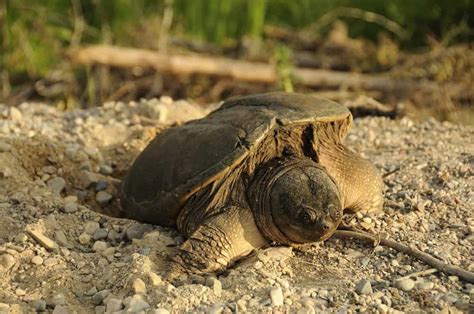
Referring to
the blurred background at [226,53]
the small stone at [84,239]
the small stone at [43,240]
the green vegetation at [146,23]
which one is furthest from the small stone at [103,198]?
the green vegetation at [146,23]

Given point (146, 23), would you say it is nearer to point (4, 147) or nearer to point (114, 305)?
point (4, 147)

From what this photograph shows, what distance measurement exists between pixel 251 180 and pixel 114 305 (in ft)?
2.79

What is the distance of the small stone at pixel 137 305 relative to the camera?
2461mm

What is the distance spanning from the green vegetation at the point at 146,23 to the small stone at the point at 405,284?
4.68 meters

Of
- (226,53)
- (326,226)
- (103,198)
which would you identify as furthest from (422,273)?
(226,53)

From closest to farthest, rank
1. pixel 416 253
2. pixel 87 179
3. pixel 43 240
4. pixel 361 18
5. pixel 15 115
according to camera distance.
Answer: pixel 416 253 → pixel 43 240 → pixel 87 179 → pixel 15 115 → pixel 361 18

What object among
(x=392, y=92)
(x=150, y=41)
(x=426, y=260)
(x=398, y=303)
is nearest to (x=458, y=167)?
(x=426, y=260)

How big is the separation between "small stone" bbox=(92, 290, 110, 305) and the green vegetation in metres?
4.28

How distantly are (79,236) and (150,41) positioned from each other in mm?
4047

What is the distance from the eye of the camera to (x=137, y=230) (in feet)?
10.6

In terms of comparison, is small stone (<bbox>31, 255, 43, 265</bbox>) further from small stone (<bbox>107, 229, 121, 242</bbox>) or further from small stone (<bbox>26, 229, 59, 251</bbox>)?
small stone (<bbox>107, 229, 121, 242</bbox>)

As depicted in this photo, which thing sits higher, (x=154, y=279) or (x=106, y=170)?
(x=154, y=279)

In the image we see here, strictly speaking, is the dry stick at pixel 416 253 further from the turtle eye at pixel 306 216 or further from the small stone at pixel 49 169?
the small stone at pixel 49 169

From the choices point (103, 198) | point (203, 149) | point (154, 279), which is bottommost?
point (103, 198)
